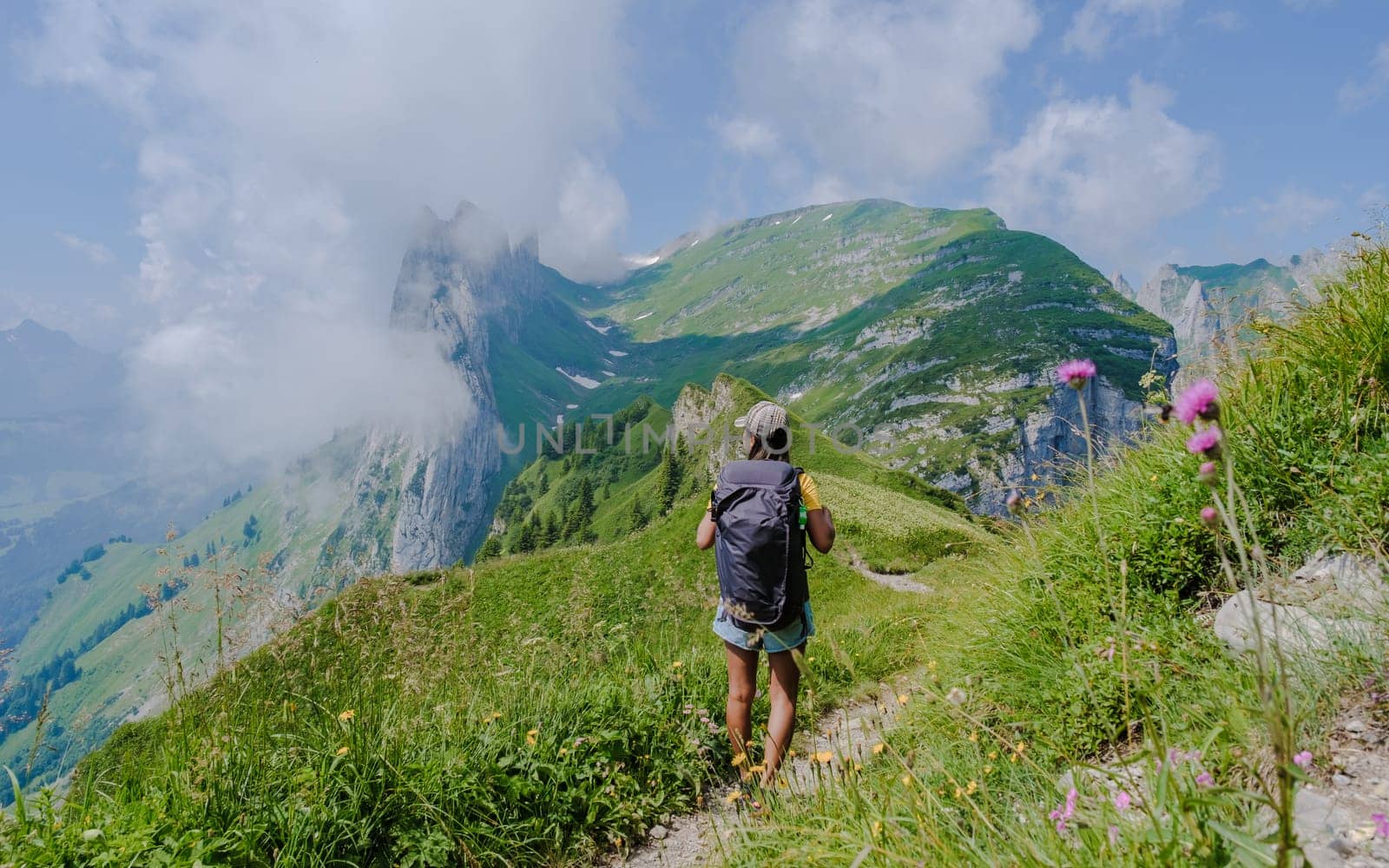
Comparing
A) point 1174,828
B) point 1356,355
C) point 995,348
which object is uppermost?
point 995,348

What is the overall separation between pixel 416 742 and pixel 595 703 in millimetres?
1485

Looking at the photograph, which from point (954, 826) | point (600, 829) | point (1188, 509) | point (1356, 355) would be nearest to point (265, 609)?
point (600, 829)

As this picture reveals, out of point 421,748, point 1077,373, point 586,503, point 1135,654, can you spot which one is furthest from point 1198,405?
point 586,503

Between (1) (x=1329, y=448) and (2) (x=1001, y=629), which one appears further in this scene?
(2) (x=1001, y=629)

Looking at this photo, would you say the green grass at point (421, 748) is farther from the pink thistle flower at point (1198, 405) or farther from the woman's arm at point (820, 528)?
the pink thistle flower at point (1198, 405)

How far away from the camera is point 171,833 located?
11.5 feet

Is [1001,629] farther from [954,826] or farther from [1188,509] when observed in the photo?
[954,826]

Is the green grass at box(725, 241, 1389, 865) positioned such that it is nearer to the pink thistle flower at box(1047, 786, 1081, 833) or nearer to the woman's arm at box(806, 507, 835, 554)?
the pink thistle flower at box(1047, 786, 1081, 833)

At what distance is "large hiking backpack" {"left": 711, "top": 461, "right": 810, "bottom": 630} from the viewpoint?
478 centimetres

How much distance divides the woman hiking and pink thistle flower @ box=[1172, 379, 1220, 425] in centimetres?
284

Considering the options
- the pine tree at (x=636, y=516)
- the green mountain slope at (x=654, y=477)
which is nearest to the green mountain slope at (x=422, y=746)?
the green mountain slope at (x=654, y=477)

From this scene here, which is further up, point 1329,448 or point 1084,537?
point 1329,448

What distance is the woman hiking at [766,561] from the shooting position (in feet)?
15.7

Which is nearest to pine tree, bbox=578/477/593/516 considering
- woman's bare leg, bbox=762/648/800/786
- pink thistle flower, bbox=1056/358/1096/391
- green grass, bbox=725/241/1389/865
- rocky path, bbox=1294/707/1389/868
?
woman's bare leg, bbox=762/648/800/786
